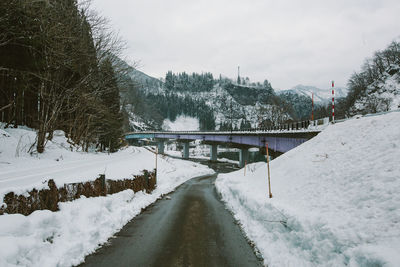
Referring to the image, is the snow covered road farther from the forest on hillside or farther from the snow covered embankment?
the forest on hillside

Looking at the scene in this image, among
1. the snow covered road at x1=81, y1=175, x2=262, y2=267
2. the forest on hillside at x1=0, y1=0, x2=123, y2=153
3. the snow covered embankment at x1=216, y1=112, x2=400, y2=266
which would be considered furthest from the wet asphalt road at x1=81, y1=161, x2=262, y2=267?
the forest on hillside at x1=0, y1=0, x2=123, y2=153

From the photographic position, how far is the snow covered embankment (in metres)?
4.58

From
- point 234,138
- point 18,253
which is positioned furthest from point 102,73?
point 234,138

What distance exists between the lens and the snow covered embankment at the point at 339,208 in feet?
15.0

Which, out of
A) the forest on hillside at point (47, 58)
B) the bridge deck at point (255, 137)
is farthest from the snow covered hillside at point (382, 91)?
the forest on hillside at point (47, 58)

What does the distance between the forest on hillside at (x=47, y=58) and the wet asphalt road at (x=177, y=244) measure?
10.3 metres

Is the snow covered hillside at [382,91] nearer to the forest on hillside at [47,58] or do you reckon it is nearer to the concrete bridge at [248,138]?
Answer: the concrete bridge at [248,138]

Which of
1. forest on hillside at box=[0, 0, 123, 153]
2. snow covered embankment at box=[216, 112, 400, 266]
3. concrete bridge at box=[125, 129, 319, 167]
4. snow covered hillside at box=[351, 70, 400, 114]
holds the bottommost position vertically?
snow covered embankment at box=[216, 112, 400, 266]

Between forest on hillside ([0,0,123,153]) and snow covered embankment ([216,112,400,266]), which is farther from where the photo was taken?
forest on hillside ([0,0,123,153])

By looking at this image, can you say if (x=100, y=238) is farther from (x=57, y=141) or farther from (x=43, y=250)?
(x=57, y=141)

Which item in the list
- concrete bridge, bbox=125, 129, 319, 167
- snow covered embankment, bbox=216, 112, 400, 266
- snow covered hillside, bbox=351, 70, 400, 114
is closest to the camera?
snow covered embankment, bbox=216, 112, 400, 266

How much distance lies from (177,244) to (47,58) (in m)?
15.5

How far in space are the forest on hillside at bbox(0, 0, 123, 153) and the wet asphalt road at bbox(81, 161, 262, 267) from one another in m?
10.3

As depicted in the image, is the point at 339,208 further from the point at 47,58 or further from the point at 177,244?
the point at 47,58
